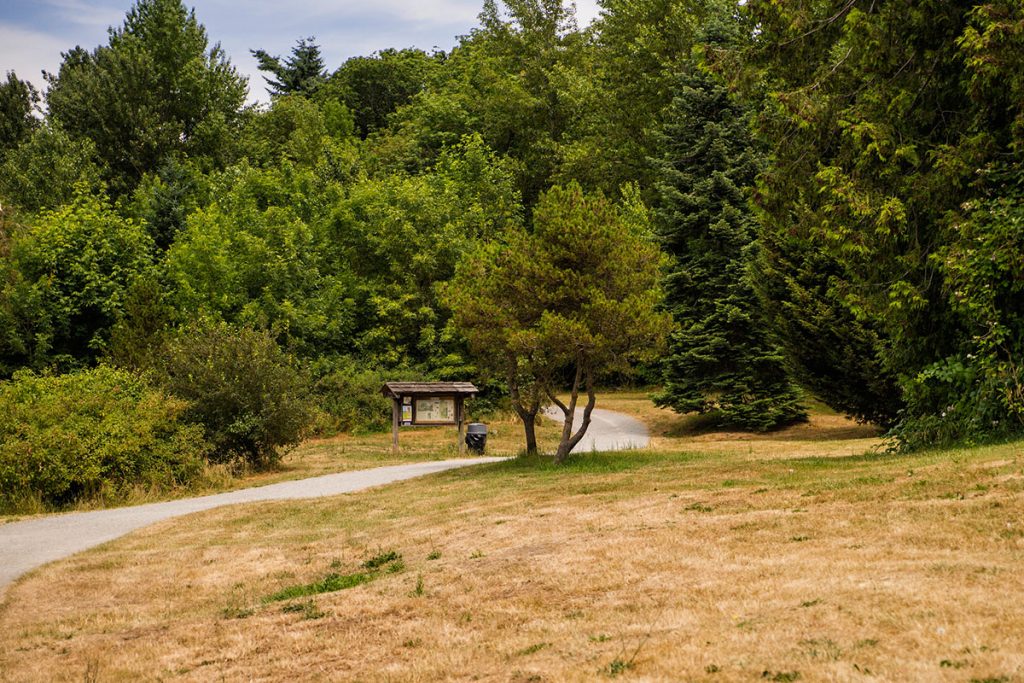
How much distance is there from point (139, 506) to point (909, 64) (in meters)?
15.8

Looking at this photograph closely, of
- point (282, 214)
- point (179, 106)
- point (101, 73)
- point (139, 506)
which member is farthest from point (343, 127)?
point (139, 506)

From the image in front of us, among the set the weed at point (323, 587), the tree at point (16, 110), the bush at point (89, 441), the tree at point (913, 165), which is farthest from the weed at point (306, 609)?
the tree at point (16, 110)

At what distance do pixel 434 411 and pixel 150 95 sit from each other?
32.0 m

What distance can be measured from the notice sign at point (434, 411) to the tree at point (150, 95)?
2963cm

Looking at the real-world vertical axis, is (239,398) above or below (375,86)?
below

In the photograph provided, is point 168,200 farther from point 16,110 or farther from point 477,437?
point 477,437

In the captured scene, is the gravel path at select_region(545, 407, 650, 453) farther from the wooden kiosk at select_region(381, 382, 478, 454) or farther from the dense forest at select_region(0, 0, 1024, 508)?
the wooden kiosk at select_region(381, 382, 478, 454)

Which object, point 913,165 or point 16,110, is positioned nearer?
point 913,165

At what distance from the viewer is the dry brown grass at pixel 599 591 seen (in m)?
5.59

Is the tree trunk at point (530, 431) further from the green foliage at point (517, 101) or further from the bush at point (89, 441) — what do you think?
the green foliage at point (517, 101)

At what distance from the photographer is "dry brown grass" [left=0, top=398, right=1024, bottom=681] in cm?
559

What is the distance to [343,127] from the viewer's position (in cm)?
6681

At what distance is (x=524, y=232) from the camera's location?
20625 millimetres

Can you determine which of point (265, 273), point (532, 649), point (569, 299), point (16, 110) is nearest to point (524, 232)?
point (569, 299)
